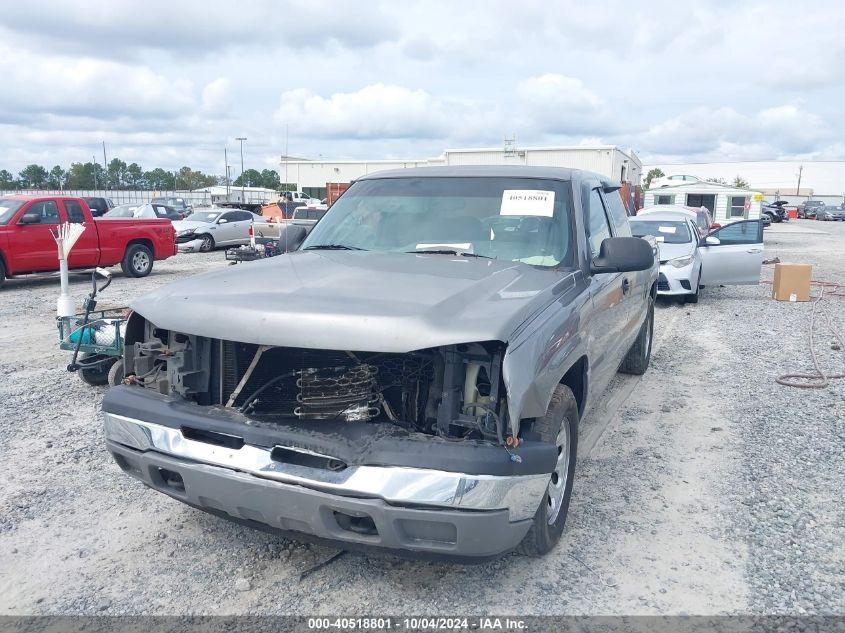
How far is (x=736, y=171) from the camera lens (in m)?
131

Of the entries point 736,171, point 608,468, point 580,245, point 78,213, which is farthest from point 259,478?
point 736,171

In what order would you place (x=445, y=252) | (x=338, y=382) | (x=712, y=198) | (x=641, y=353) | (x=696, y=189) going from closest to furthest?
1. (x=338, y=382)
2. (x=445, y=252)
3. (x=641, y=353)
4. (x=696, y=189)
5. (x=712, y=198)

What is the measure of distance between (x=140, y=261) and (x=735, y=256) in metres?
11.6

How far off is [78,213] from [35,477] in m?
10.7

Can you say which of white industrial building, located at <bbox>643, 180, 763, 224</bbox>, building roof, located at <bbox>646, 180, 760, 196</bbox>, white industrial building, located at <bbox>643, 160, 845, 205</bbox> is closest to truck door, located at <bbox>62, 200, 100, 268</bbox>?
white industrial building, located at <bbox>643, 180, 763, 224</bbox>

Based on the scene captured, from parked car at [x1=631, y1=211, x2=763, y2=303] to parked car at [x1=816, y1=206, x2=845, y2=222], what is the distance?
5707cm

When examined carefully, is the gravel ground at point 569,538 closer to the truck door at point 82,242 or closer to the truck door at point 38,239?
the truck door at point 38,239

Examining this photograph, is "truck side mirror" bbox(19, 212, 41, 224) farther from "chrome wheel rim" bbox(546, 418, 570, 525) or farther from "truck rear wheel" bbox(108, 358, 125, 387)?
"chrome wheel rim" bbox(546, 418, 570, 525)

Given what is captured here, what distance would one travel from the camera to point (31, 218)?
41.2 feet

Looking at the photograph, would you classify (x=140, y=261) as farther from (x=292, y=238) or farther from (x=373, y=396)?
(x=373, y=396)

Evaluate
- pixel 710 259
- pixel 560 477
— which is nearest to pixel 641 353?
pixel 560 477

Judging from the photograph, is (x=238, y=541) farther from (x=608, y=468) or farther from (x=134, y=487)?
(x=608, y=468)

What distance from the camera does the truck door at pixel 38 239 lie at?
40.7ft

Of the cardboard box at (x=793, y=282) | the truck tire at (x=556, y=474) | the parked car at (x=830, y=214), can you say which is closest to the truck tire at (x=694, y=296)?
the cardboard box at (x=793, y=282)
